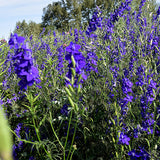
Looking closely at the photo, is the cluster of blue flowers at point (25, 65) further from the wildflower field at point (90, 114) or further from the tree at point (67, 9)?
the tree at point (67, 9)

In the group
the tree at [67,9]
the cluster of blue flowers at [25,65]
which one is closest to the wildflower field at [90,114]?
the cluster of blue flowers at [25,65]

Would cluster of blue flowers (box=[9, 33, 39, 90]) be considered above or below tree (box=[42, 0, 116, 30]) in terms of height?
below

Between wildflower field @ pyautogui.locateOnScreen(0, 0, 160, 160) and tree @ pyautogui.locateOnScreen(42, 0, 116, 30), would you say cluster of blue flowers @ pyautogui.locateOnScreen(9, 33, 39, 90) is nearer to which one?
wildflower field @ pyautogui.locateOnScreen(0, 0, 160, 160)

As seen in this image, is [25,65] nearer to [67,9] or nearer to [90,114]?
[90,114]

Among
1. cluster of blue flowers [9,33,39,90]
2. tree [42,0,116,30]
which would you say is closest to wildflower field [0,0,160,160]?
cluster of blue flowers [9,33,39,90]

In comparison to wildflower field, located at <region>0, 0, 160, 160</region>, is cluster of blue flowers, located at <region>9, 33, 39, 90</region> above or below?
above

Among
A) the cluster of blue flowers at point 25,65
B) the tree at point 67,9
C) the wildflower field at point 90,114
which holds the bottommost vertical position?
the wildflower field at point 90,114

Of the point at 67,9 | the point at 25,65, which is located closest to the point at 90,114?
the point at 25,65

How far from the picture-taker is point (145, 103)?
1.74 metres

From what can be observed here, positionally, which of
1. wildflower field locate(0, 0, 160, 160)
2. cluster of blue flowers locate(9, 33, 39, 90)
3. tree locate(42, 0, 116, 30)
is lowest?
wildflower field locate(0, 0, 160, 160)

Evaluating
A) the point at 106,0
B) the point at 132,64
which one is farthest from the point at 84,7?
the point at 132,64

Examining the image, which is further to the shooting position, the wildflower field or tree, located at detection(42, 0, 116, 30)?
tree, located at detection(42, 0, 116, 30)

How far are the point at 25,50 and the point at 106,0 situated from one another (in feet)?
116

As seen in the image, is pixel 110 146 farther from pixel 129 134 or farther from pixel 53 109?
pixel 53 109
